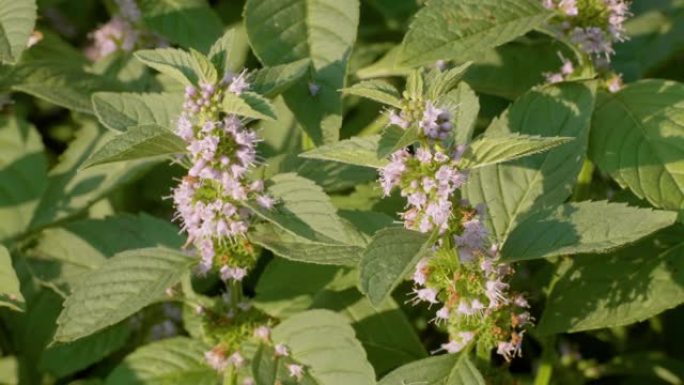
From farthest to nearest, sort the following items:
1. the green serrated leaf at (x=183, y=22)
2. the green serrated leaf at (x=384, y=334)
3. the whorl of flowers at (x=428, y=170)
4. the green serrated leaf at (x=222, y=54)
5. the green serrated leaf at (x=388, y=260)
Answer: the green serrated leaf at (x=183, y=22)
the green serrated leaf at (x=384, y=334)
the green serrated leaf at (x=222, y=54)
the whorl of flowers at (x=428, y=170)
the green serrated leaf at (x=388, y=260)

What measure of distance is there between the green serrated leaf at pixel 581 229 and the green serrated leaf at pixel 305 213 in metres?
0.32

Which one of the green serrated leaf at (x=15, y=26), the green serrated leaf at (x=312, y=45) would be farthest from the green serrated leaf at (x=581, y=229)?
the green serrated leaf at (x=15, y=26)

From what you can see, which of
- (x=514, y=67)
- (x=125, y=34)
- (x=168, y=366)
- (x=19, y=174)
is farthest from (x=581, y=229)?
(x=125, y=34)

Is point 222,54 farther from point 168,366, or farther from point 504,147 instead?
point 168,366

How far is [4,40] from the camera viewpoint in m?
2.48

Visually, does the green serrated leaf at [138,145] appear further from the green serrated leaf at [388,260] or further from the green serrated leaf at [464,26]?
the green serrated leaf at [464,26]

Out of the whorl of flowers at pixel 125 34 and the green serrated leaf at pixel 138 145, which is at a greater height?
the green serrated leaf at pixel 138 145

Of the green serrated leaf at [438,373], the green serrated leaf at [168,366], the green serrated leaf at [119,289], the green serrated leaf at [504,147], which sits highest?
the green serrated leaf at [504,147]

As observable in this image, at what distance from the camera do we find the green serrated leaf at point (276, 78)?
222cm

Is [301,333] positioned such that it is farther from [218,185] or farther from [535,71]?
[535,71]

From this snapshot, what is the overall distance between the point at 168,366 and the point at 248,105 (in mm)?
801

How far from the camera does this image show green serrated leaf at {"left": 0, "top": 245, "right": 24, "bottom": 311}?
92.7 inches

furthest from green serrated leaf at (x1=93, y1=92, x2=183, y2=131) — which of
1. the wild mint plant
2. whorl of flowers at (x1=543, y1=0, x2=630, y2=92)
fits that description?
whorl of flowers at (x1=543, y1=0, x2=630, y2=92)

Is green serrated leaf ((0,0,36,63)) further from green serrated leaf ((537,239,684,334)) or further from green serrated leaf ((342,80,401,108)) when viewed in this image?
green serrated leaf ((537,239,684,334))
